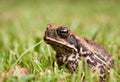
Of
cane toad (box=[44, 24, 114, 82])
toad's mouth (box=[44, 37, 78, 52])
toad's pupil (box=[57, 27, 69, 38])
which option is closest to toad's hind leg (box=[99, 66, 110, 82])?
cane toad (box=[44, 24, 114, 82])

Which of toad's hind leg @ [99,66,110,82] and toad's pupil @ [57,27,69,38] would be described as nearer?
toad's hind leg @ [99,66,110,82]

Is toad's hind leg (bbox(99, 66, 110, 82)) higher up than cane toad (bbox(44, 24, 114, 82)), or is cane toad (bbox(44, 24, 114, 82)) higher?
cane toad (bbox(44, 24, 114, 82))

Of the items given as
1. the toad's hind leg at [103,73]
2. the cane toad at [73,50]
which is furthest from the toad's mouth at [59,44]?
the toad's hind leg at [103,73]

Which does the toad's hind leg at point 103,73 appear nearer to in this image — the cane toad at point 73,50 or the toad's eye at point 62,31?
the cane toad at point 73,50

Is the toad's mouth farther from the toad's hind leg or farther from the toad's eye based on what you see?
the toad's hind leg

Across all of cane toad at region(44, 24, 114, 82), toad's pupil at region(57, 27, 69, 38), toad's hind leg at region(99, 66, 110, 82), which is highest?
toad's pupil at region(57, 27, 69, 38)

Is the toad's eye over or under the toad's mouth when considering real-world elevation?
over

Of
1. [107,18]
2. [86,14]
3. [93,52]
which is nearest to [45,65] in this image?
[93,52]

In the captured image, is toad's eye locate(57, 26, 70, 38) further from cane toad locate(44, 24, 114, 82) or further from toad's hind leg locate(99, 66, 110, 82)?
toad's hind leg locate(99, 66, 110, 82)

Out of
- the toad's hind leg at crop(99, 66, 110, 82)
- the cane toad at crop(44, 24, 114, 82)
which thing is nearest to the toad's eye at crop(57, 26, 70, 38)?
the cane toad at crop(44, 24, 114, 82)
